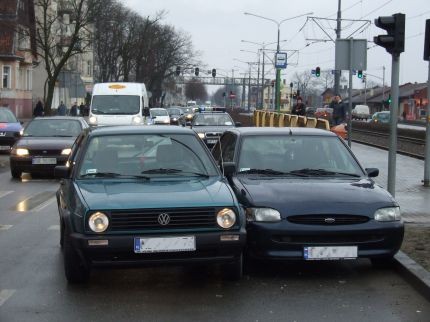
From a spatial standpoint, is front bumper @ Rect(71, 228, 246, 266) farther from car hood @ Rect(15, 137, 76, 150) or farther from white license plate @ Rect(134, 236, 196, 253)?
car hood @ Rect(15, 137, 76, 150)

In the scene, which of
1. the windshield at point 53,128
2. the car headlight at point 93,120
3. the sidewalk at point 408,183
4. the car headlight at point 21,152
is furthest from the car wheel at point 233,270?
the car headlight at point 93,120

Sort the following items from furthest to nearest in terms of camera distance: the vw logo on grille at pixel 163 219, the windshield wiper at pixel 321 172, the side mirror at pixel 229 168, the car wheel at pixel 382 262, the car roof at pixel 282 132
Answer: the car roof at pixel 282 132 → the windshield wiper at pixel 321 172 → the side mirror at pixel 229 168 → the car wheel at pixel 382 262 → the vw logo on grille at pixel 163 219

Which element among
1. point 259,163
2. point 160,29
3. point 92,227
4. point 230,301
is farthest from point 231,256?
point 160,29

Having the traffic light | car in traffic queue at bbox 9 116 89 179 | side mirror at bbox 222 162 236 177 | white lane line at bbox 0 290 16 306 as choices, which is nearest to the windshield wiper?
side mirror at bbox 222 162 236 177

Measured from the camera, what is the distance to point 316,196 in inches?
284

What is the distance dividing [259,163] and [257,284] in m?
1.96

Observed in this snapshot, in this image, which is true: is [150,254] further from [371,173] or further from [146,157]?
[371,173]

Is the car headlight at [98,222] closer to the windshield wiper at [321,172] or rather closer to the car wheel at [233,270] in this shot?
the car wheel at [233,270]

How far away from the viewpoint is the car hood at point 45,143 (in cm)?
1659

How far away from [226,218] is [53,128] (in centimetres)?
1232

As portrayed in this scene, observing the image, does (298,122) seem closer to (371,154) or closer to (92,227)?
(371,154)

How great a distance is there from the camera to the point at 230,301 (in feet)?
20.6

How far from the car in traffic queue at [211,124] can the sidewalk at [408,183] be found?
4.83 metres

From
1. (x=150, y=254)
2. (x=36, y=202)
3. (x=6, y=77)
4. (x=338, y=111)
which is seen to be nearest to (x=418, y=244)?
(x=150, y=254)
